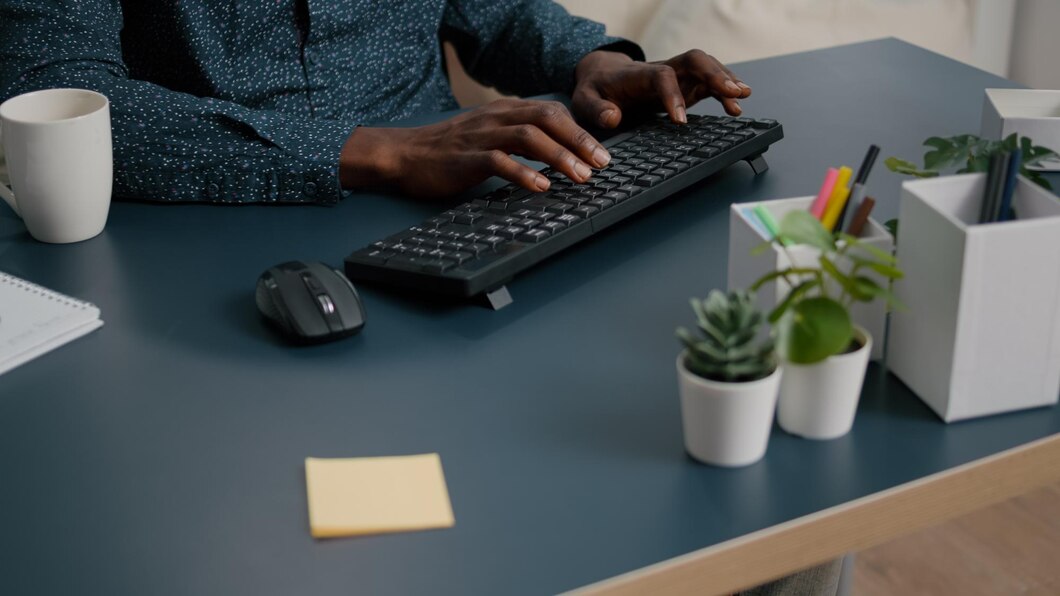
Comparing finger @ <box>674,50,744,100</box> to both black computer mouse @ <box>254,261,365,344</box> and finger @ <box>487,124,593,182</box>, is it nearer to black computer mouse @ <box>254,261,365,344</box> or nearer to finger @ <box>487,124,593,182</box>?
finger @ <box>487,124,593,182</box>

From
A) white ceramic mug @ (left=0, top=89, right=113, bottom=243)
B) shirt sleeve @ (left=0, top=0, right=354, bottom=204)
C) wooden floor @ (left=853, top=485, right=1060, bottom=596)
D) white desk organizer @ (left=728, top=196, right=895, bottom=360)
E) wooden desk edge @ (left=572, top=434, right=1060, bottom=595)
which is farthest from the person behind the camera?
wooden floor @ (left=853, top=485, right=1060, bottom=596)

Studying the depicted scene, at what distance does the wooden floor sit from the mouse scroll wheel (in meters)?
1.16

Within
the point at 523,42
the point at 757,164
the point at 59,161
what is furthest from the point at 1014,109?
the point at 59,161

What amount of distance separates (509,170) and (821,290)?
1.19ft

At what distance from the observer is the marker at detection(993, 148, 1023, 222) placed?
25.1 inches

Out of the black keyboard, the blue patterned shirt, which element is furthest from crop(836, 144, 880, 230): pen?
the blue patterned shirt

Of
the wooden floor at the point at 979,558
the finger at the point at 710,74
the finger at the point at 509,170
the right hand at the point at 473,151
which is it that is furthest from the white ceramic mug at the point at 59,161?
the wooden floor at the point at 979,558

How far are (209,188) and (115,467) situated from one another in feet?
1.37

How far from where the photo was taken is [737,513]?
0.57 m

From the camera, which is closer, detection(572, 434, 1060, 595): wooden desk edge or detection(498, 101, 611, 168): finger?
detection(572, 434, 1060, 595): wooden desk edge

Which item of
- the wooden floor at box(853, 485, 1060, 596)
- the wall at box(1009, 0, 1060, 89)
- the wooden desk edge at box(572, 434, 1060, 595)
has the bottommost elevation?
the wooden floor at box(853, 485, 1060, 596)

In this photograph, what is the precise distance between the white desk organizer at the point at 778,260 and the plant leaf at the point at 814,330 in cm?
4

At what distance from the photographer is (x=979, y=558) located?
168 cm

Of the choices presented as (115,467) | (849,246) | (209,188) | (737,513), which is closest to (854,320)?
(849,246)
